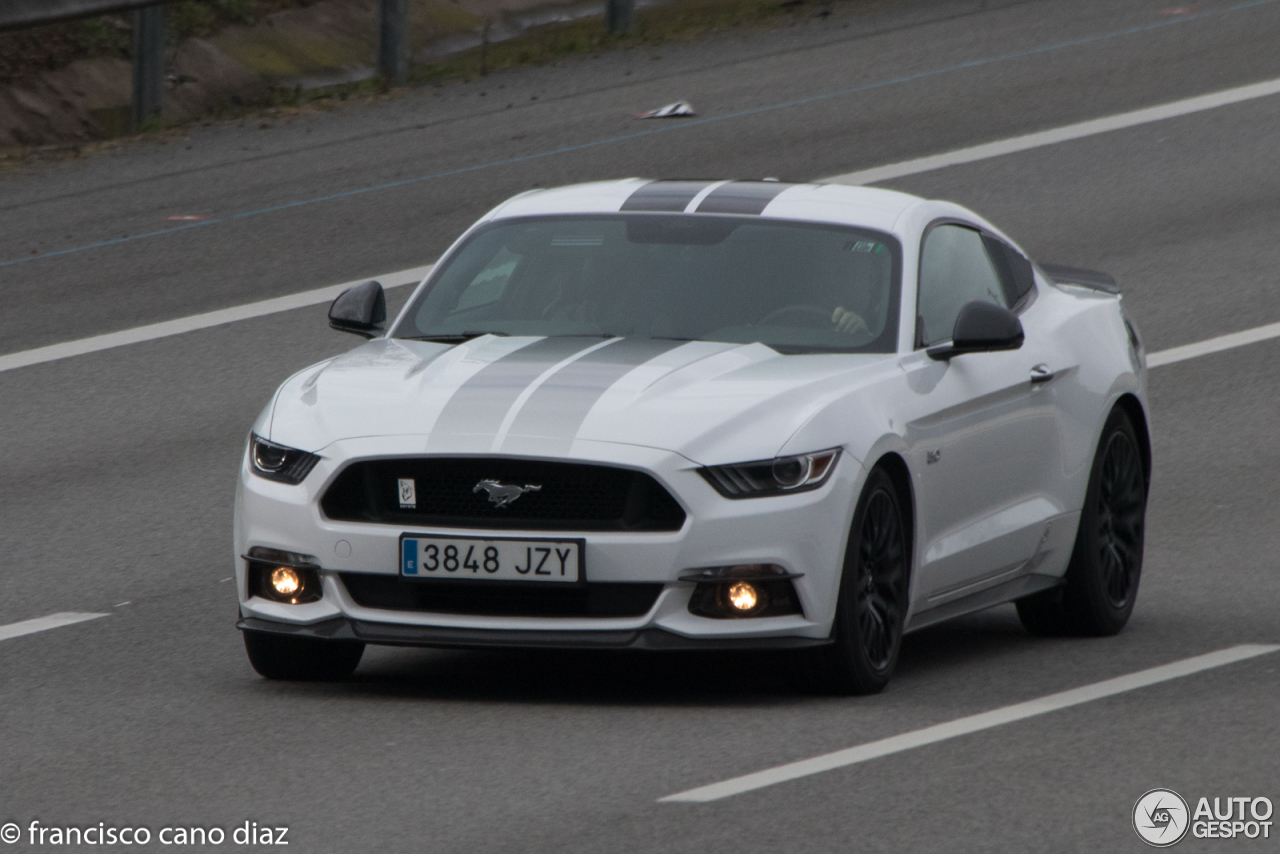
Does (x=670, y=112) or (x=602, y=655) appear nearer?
(x=602, y=655)

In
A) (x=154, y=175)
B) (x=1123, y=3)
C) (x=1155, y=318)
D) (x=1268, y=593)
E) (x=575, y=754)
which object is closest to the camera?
(x=575, y=754)

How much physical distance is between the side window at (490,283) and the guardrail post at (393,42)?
39.8 feet

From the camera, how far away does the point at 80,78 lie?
71.0 ft

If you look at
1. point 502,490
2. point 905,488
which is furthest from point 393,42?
point 502,490

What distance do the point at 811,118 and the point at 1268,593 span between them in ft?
33.9

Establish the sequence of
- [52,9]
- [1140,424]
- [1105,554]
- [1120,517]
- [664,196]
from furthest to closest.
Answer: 1. [52,9]
2. [1140,424]
3. [1120,517]
4. [1105,554]
5. [664,196]

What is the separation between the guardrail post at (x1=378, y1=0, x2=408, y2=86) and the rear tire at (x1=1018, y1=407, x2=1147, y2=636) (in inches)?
478

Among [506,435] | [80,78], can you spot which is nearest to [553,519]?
[506,435]

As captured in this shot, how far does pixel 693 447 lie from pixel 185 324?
324 inches

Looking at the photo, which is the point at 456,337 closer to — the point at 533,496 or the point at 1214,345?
the point at 533,496

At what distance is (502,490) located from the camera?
25.3 ft

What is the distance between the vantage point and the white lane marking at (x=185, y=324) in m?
14.7

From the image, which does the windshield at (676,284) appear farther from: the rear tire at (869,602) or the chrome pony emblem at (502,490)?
the chrome pony emblem at (502,490)

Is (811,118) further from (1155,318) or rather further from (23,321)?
(23,321)
